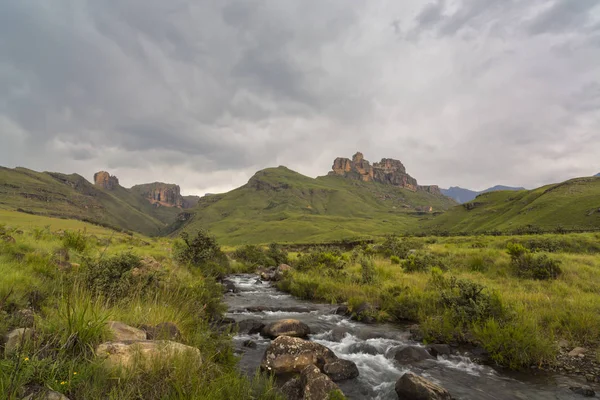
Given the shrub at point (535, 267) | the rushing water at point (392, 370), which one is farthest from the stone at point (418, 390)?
the shrub at point (535, 267)

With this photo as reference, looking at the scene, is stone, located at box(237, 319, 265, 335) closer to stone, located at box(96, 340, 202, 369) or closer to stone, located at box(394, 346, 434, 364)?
stone, located at box(394, 346, 434, 364)

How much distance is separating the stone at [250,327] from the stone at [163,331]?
27.1ft

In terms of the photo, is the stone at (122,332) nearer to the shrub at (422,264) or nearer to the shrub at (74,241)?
the shrub at (74,241)

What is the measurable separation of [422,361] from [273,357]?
5641 mm

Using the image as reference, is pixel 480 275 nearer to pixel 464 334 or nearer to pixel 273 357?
pixel 464 334

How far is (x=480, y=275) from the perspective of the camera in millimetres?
21500

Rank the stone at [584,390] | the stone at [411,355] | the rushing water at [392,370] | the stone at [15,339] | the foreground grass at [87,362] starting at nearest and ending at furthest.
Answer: the foreground grass at [87,362] < the stone at [15,339] < the stone at [584,390] < the rushing water at [392,370] < the stone at [411,355]

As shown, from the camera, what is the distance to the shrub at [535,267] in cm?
1864

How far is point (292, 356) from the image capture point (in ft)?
34.8

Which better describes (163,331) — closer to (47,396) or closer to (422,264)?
(47,396)

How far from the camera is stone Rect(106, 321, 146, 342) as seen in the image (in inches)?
230

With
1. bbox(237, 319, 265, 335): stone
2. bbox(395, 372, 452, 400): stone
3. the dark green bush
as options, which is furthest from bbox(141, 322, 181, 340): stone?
bbox(237, 319, 265, 335): stone

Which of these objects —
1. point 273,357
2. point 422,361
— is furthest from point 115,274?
point 422,361

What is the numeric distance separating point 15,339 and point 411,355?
38.6ft
